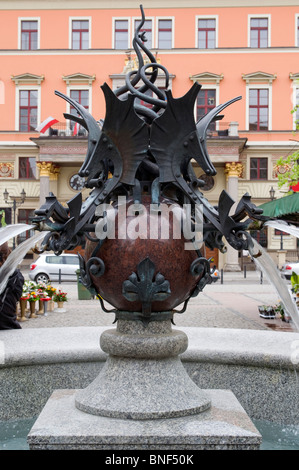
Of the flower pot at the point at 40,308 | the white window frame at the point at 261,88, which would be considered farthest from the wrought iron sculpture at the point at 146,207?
the white window frame at the point at 261,88

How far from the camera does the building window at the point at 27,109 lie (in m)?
36.9

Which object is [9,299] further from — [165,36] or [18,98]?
[165,36]

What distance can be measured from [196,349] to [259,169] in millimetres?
32814

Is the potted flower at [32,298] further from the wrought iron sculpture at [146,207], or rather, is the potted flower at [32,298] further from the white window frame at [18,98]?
the white window frame at [18,98]

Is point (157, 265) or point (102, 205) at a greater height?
point (102, 205)

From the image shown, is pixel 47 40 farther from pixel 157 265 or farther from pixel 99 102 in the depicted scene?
pixel 157 265

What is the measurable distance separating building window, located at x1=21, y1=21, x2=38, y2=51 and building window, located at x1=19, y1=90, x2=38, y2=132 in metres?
3.27

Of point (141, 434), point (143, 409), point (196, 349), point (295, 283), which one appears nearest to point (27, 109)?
point (295, 283)

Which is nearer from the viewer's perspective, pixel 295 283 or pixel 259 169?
pixel 295 283

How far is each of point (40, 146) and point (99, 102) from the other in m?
5.75

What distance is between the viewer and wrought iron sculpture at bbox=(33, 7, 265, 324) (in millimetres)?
3336

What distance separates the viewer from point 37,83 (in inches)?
1467

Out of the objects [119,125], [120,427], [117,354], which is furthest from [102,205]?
[120,427]

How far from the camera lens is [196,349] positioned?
4758mm
